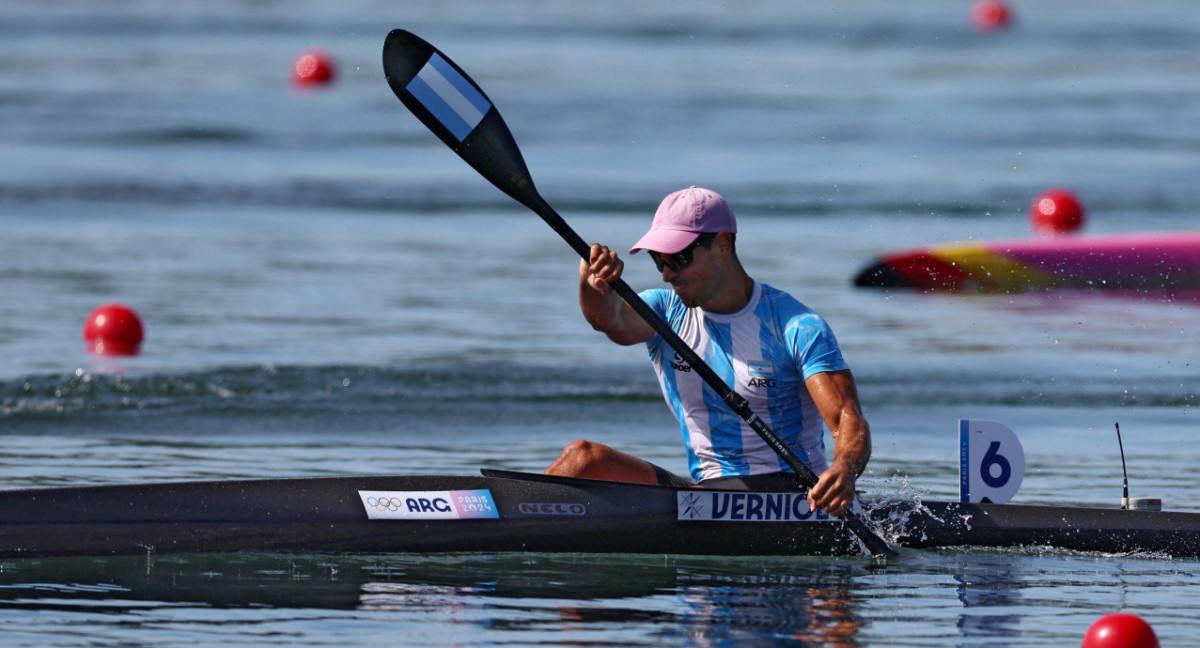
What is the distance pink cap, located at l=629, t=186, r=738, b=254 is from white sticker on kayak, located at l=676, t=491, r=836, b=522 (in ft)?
2.94

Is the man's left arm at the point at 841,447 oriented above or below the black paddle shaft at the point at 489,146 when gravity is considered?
below

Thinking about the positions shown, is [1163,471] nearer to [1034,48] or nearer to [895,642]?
[895,642]

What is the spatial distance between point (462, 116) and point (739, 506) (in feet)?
5.62

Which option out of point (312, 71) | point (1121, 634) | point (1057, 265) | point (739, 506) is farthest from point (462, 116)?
point (312, 71)

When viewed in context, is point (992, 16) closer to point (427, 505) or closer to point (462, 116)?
point (462, 116)

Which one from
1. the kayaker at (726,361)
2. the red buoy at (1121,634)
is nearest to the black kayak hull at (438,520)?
the kayaker at (726,361)

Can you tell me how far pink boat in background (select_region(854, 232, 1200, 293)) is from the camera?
591 inches

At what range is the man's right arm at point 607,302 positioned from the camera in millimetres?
5887

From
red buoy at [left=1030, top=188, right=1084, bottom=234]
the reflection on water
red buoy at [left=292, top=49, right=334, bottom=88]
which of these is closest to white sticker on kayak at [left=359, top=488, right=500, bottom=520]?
the reflection on water

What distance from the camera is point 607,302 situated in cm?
611

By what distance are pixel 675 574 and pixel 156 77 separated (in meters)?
23.5

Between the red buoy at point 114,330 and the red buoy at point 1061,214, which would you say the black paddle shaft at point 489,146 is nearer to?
the red buoy at point 114,330

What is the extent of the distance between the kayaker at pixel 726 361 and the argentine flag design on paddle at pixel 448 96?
96cm

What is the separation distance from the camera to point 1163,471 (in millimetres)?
8445
